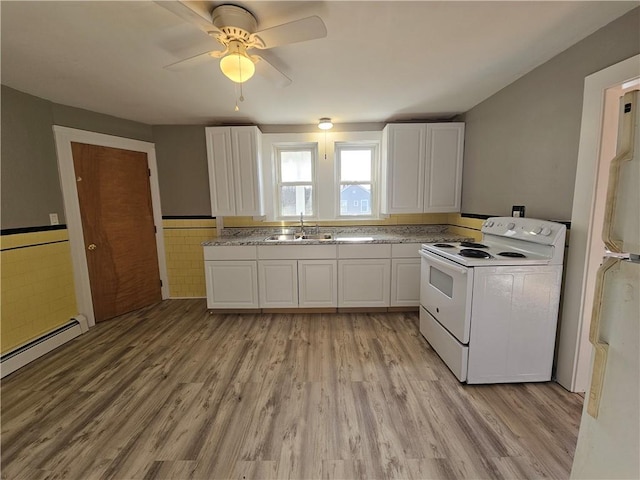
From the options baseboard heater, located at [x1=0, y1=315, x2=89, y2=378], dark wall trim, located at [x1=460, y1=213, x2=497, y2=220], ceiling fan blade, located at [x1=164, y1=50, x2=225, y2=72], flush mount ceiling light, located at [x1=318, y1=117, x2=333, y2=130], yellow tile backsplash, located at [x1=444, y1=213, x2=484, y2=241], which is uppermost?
flush mount ceiling light, located at [x1=318, y1=117, x2=333, y2=130]

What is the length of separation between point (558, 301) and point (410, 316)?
145 centimetres

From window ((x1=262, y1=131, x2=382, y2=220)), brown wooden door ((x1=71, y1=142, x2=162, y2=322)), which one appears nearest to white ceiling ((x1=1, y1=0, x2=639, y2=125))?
brown wooden door ((x1=71, y1=142, x2=162, y2=322))

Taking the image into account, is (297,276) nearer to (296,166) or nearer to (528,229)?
(296,166)

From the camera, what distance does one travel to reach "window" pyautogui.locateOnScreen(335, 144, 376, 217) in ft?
11.9

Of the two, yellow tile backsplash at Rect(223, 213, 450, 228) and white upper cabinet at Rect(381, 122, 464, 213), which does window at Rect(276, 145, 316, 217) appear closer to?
yellow tile backsplash at Rect(223, 213, 450, 228)

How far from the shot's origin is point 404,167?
10.6 feet

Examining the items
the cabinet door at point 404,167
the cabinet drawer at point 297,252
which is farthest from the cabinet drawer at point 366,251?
the cabinet door at point 404,167

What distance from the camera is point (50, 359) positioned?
231 centimetres

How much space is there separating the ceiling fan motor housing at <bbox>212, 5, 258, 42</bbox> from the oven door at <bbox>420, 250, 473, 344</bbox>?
78.7 inches

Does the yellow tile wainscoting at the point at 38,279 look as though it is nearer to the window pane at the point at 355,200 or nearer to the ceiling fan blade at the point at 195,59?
the window pane at the point at 355,200

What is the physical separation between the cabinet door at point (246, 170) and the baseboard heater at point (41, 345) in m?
2.01

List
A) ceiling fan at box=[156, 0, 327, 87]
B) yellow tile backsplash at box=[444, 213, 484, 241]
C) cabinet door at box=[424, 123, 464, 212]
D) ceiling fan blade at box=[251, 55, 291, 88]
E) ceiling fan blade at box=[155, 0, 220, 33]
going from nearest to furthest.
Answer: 1. ceiling fan blade at box=[155, 0, 220, 33]
2. ceiling fan at box=[156, 0, 327, 87]
3. ceiling fan blade at box=[251, 55, 291, 88]
4. yellow tile backsplash at box=[444, 213, 484, 241]
5. cabinet door at box=[424, 123, 464, 212]

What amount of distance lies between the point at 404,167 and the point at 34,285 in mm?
4015

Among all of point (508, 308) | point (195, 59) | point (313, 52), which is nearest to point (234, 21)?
point (195, 59)
